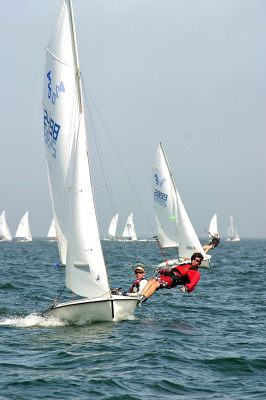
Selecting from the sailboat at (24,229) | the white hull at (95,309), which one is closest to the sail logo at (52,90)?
the white hull at (95,309)

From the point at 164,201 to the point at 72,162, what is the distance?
20952 millimetres

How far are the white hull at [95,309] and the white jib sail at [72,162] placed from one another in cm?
32

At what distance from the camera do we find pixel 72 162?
1488 cm

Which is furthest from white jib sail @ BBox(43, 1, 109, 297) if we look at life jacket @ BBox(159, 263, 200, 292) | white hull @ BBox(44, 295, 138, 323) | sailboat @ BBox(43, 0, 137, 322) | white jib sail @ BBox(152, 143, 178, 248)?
white jib sail @ BBox(152, 143, 178, 248)

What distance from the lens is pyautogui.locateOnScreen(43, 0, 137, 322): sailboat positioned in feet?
47.0

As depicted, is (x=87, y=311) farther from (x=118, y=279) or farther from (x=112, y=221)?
(x=112, y=221)

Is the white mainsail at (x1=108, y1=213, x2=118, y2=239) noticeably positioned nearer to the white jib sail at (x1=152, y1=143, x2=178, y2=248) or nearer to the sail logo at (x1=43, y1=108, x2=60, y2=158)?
the white jib sail at (x1=152, y1=143, x2=178, y2=248)

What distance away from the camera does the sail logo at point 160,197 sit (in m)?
35.5

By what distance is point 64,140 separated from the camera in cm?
1516

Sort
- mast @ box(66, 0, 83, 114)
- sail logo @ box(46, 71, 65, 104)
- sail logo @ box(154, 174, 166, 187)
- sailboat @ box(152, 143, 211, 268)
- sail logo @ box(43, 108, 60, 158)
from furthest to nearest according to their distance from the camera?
sail logo @ box(154, 174, 166, 187) < sailboat @ box(152, 143, 211, 268) < sail logo @ box(43, 108, 60, 158) < sail logo @ box(46, 71, 65, 104) < mast @ box(66, 0, 83, 114)

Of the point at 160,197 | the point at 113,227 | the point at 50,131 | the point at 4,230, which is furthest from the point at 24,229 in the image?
the point at 50,131

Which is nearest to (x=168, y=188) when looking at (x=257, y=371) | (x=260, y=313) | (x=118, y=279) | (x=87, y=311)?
(x=118, y=279)

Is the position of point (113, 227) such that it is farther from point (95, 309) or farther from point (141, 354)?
point (141, 354)

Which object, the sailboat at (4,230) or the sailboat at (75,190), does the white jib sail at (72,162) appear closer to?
the sailboat at (75,190)
